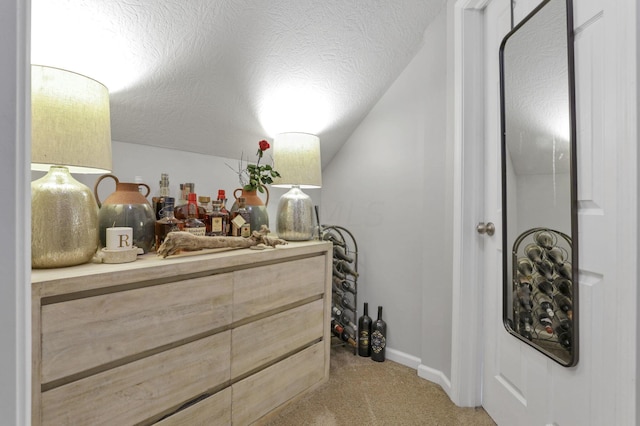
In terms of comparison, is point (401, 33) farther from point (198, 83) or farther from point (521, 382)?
point (521, 382)

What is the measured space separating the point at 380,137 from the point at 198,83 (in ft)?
3.94

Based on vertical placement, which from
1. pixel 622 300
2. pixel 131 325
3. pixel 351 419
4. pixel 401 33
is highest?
pixel 401 33

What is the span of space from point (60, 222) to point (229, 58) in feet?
3.24

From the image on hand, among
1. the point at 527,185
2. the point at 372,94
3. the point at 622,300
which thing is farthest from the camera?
the point at 372,94

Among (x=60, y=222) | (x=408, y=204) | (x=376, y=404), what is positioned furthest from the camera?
(x=408, y=204)

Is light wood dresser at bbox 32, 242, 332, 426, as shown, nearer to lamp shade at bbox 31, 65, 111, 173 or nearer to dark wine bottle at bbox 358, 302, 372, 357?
lamp shade at bbox 31, 65, 111, 173

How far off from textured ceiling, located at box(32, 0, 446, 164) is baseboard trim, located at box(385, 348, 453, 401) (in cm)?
159

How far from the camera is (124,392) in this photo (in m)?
0.95

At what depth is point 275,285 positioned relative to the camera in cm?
141

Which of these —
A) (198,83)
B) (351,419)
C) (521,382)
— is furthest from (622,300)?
(198,83)

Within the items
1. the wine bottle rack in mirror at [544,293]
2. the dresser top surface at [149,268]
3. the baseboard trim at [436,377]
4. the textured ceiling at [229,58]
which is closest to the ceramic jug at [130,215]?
the dresser top surface at [149,268]

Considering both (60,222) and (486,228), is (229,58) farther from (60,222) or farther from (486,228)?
(486,228)

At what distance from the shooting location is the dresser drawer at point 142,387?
0.84 metres

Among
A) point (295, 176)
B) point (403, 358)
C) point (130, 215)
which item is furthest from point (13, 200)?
point (403, 358)
